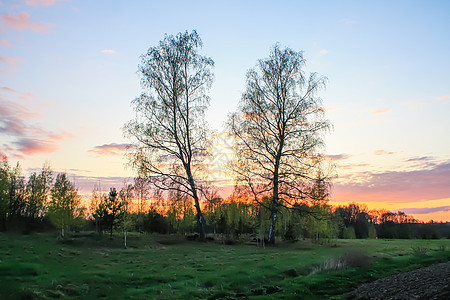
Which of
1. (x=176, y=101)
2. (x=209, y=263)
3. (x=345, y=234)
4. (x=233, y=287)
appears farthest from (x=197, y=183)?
(x=345, y=234)

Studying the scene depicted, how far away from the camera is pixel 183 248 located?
25.0 meters

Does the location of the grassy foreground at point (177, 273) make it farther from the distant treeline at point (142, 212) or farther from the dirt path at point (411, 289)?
the distant treeline at point (142, 212)

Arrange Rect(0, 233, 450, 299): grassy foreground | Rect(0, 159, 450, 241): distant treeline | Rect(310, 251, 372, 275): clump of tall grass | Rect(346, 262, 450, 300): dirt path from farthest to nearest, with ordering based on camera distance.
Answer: Rect(0, 159, 450, 241): distant treeline < Rect(310, 251, 372, 275): clump of tall grass < Rect(0, 233, 450, 299): grassy foreground < Rect(346, 262, 450, 300): dirt path

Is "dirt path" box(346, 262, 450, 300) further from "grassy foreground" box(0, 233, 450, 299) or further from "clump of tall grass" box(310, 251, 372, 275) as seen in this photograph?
"clump of tall grass" box(310, 251, 372, 275)

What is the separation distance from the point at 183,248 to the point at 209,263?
714cm

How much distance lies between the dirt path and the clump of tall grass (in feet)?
19.9

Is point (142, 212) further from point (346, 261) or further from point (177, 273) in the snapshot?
point (346, 261)

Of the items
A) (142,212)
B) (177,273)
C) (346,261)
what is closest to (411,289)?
(346,261)

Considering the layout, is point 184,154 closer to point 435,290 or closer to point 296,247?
point 296,247

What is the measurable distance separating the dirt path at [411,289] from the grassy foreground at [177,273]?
3.77 ft

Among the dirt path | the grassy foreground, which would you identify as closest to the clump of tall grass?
the grassy foreground

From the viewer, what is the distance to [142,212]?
45.8 m

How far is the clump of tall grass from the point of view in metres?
17.3

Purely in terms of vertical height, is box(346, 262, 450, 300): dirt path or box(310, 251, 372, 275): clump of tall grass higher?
box(346, 262, 450, 300): dirt path
